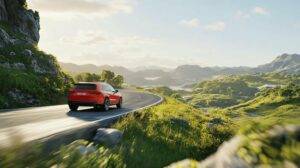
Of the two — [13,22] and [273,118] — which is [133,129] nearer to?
[273,118]

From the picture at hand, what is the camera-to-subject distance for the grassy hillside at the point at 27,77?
33.1m

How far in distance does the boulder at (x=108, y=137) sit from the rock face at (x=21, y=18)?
37125 mm

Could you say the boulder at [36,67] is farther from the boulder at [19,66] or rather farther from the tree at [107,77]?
the tree at [107,77]

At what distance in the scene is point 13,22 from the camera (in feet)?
167

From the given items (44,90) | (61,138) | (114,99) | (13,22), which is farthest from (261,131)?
(13,22)

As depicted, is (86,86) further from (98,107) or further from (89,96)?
(98,107)

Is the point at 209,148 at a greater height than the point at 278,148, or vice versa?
the point at 278,148

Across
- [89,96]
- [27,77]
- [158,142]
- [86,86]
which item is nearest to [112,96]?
[86,86]

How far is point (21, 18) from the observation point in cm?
5316

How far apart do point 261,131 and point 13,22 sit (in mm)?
49675

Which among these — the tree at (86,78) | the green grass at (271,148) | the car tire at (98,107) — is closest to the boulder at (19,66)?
the car tire at (98,107)

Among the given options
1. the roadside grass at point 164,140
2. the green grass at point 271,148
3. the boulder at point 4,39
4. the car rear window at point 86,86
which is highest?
the boulder at point 4,39

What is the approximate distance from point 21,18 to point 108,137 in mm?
41865

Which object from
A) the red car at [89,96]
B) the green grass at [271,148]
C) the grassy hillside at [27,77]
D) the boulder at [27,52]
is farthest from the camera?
the boulder at [27,52]
